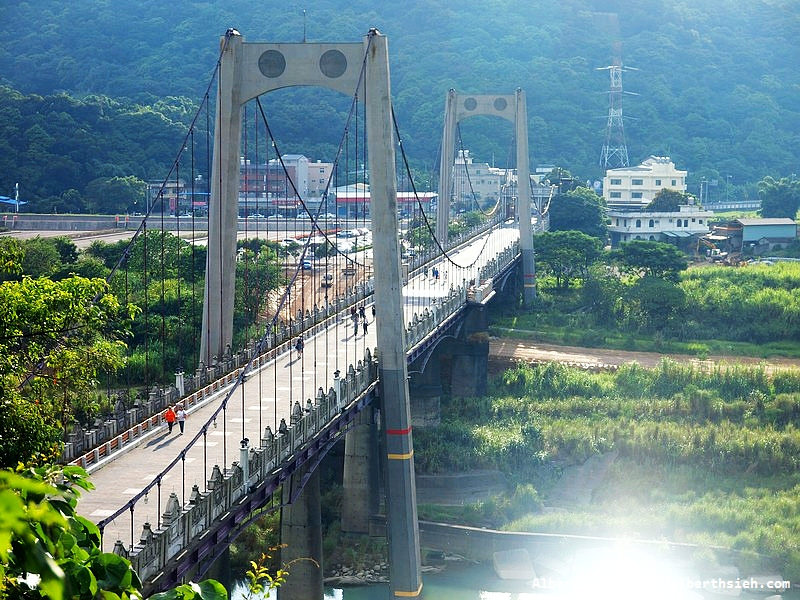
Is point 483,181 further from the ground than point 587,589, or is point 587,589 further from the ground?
point 483,181

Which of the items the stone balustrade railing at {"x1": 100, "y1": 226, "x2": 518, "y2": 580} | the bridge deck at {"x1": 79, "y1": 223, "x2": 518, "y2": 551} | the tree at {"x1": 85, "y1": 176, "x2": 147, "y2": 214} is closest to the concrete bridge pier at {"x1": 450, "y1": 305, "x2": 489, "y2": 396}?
the bridge deck at {"x1": 79, "y1": 223, "x2": 518, "y2": 551}

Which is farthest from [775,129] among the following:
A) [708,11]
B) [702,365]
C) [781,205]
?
[702,365]

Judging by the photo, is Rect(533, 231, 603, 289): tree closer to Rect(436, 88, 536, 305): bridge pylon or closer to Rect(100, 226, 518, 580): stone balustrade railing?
Rect(436, 88, 536, 305): bridge pylon

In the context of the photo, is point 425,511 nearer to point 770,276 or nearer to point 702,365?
point 702,365

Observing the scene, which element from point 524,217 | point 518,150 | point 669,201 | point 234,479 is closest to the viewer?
point 234,479

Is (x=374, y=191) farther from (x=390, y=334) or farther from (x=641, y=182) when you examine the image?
(x=641, y=182)

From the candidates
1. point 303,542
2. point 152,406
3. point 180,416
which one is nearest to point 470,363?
point 303,542

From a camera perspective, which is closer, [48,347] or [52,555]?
[52,555]
